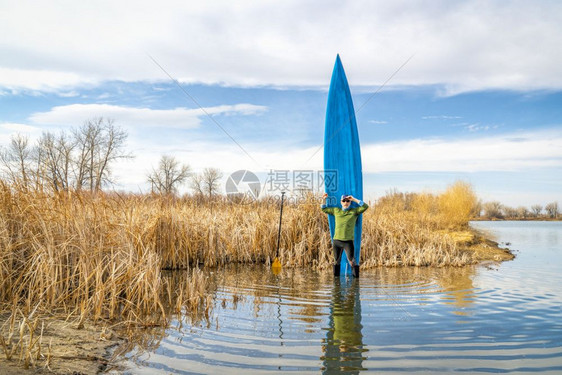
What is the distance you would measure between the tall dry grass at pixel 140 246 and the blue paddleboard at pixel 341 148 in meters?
0.98

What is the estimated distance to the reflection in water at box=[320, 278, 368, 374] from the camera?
10.9ft

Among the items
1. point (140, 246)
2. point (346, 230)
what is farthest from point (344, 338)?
point (346, 230)

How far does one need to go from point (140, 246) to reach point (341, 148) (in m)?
4.53

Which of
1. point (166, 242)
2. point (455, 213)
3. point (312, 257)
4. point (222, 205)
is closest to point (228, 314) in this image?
point (166, 242)

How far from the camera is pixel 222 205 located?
37.4 ft

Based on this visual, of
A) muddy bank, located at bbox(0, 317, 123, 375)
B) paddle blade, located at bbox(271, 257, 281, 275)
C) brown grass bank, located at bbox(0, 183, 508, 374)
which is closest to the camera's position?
muddy bank, located at bbox(0, 317, 123, 375)

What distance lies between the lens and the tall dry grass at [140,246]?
4.56 m

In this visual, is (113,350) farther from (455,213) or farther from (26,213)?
(455,213)

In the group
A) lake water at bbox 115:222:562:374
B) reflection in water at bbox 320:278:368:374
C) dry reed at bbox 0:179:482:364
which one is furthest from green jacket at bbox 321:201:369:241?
reflection in water at bbox 320:278:368:374

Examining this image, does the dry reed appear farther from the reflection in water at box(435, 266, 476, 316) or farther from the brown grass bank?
the reflection in water at box(435, 266, 476, 316)

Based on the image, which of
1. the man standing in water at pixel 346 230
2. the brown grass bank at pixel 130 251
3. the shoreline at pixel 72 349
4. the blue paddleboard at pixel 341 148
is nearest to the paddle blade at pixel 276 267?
the brown grass bank at pixel 130 251

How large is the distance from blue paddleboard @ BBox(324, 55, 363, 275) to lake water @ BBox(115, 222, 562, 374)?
6.49ft

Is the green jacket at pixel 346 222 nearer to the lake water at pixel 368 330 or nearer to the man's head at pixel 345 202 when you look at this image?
the man's head at pixel 345 202

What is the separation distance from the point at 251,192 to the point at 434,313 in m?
7.35
